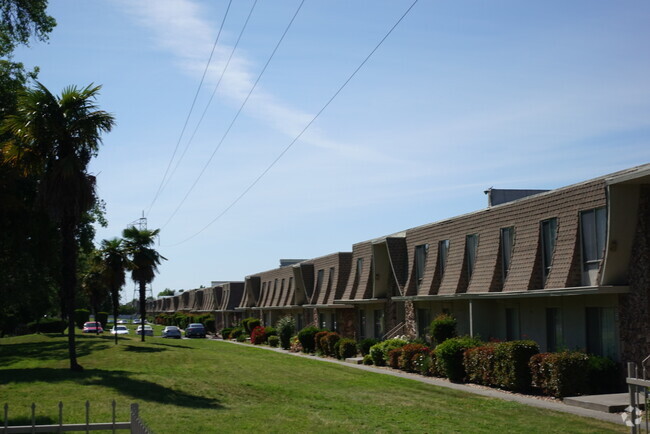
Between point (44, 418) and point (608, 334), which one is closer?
point (44, 418)

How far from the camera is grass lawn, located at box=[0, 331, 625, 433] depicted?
50.5 ft

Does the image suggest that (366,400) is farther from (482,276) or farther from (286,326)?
(286,326)

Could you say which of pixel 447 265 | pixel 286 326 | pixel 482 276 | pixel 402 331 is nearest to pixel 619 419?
pixel 482 276

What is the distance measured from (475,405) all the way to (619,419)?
3.92 meters

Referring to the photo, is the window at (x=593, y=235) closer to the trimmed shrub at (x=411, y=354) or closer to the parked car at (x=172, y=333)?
the trimmed shrub at (x=411, y=354)

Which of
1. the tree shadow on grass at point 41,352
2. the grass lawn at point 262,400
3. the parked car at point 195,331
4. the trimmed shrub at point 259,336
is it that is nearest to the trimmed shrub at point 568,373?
the grass lawn at point 262,400

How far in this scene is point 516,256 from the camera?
26047 millimetres

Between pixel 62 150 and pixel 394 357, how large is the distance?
16.6 meters

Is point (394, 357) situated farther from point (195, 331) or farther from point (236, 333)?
point (195, 331)

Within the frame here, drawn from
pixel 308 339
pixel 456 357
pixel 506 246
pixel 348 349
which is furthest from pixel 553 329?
pixel 308 339

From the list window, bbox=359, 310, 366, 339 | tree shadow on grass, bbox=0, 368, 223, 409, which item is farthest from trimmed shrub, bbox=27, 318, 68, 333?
tree shadow on grass, bbox=0, 368, 223, 409

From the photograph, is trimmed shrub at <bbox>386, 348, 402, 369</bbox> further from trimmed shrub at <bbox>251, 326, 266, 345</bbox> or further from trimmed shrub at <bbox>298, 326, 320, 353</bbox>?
trimmed shrub at <bbox>251, 326, 266, 345</bbox>

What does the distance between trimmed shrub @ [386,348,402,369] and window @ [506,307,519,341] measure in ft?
19.4

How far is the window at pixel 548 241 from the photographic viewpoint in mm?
24359
